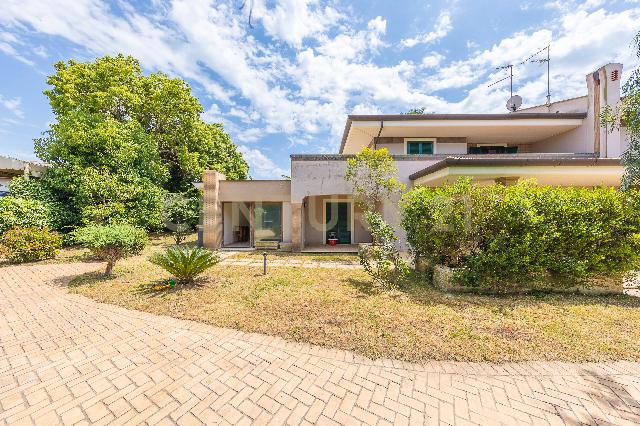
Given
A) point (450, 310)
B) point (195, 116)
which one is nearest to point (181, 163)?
point (195, 116)

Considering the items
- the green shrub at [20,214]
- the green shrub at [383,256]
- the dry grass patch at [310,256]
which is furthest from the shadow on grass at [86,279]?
the green shrub at [383,256]

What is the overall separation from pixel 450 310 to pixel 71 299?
8496 mm

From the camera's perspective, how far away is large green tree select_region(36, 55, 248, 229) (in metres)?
13.4

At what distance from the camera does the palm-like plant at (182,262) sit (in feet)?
21.9

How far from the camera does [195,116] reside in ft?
72.0

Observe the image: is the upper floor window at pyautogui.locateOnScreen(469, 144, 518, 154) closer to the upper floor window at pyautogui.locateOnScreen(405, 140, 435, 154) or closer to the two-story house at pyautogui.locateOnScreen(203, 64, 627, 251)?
the two-story house at pyautogui.locateOnScreen(203, 64, 627, 251)

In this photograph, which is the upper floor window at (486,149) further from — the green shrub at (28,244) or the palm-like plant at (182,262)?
the green shrub at (28,244)

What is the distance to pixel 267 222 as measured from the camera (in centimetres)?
1441

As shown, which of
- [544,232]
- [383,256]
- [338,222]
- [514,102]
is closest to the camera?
[544,232]

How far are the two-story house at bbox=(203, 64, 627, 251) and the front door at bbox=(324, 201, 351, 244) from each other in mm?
60

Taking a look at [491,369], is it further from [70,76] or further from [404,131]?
[70,76]

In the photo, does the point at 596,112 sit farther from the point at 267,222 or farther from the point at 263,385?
the point at 263,385

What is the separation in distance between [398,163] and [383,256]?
22.6ft

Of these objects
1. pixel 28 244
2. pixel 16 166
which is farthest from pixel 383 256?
pixel 16 166
